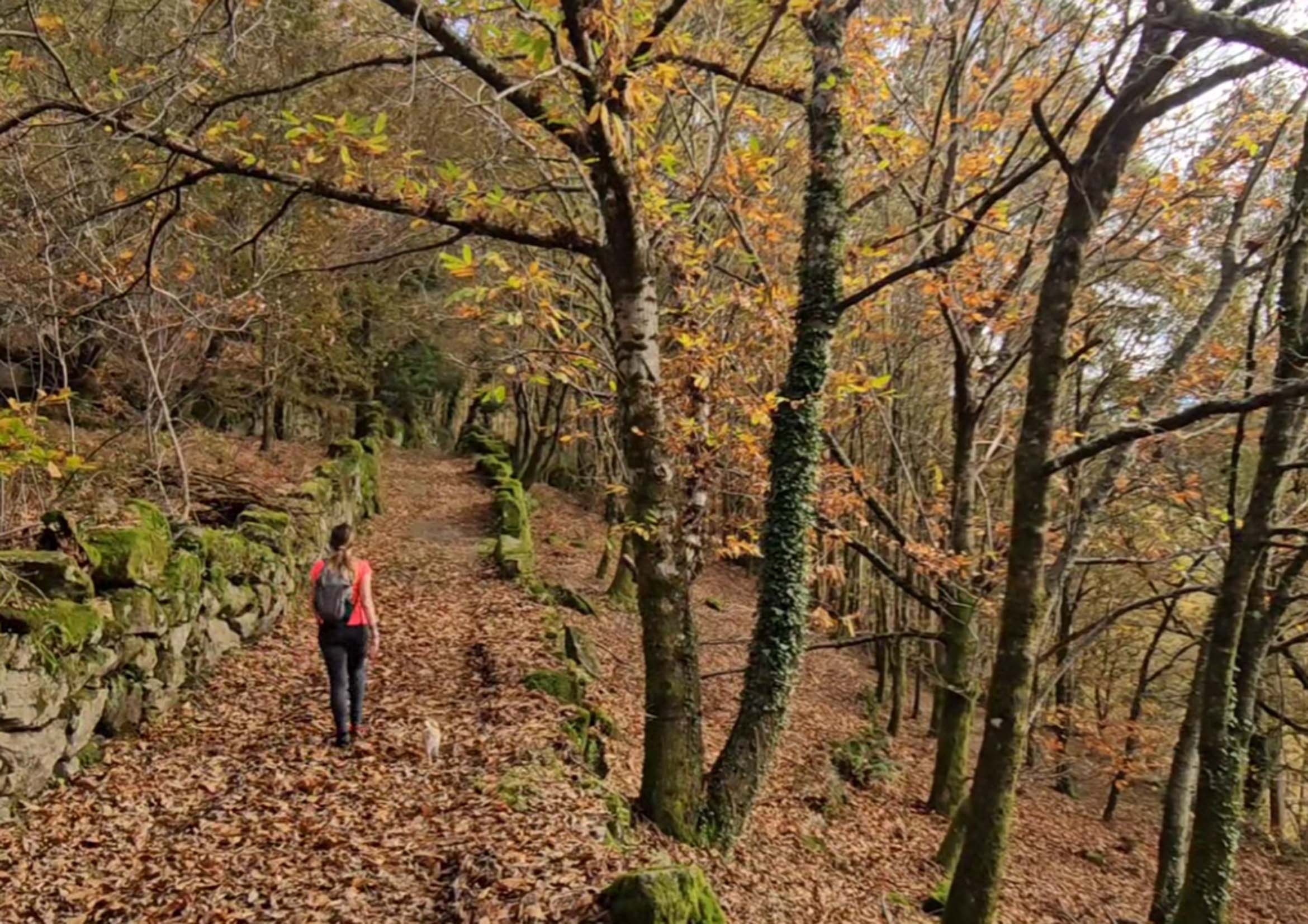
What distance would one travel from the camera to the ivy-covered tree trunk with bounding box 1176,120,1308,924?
647 centimetres

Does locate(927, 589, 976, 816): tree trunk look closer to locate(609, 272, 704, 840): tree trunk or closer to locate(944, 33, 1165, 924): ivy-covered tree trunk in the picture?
locate(944, 33, 1165, 924): ivy-covered tree trunk

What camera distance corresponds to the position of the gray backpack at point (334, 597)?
677 cm

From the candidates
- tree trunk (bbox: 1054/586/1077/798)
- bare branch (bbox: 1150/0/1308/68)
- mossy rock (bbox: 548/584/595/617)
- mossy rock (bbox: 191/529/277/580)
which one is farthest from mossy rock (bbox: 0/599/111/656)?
tree trunk (bbox: 1054/586/1077/798)

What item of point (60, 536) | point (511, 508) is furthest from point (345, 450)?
point (60, 536)

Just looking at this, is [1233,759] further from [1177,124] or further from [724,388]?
[1177,124]

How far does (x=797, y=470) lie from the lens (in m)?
6.56

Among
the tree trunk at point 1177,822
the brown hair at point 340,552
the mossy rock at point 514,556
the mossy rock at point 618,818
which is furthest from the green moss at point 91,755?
the tree trunk at point 1177,822

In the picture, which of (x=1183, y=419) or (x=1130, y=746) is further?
(x=1130, y=746)

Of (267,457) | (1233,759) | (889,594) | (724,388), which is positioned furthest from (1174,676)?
(267,457)

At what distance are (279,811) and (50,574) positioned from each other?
101 inches

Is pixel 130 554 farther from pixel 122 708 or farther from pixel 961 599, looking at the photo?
pixel 961 599

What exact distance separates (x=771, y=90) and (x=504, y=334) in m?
12.3

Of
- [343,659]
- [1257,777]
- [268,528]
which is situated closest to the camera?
[343,659]

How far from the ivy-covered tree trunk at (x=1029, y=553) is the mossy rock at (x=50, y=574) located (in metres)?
6.59
